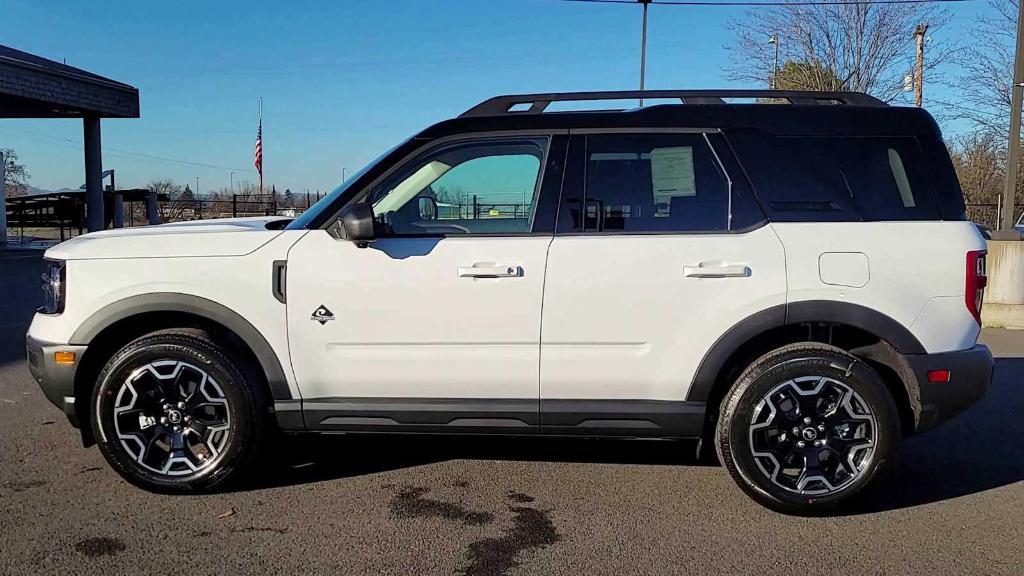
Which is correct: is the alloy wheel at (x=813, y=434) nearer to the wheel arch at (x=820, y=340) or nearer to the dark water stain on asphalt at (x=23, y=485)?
the wheel arch at (x=820, y=340)

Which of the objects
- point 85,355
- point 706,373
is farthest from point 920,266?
point 85,355

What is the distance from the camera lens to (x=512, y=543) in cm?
336

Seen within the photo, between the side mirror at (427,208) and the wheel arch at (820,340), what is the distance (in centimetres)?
156

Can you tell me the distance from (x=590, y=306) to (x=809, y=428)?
119 centimetres

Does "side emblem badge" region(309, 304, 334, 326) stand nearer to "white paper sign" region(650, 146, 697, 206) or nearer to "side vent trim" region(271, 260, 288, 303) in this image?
"side vent trim" region(271, 260, 288, 303)

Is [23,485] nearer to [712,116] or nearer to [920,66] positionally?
[712,116]

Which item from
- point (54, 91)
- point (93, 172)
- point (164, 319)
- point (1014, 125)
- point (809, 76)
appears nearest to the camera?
point (164, 319)

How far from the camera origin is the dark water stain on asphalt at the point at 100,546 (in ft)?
10.6

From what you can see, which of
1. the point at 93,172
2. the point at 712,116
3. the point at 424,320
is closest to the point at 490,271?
the point at 424,320

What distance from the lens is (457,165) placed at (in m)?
4.01

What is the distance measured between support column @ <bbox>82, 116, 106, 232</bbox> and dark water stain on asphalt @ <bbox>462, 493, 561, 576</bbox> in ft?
61.8

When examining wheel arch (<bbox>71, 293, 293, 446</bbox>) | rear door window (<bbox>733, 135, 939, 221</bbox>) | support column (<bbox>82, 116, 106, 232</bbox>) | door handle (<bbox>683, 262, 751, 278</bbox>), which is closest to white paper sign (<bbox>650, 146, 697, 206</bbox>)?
rear door window (<bbox>733, 135, 939, 221</bbox>)

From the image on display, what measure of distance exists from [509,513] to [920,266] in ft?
7.36

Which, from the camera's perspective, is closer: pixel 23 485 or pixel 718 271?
pixel 718 271
